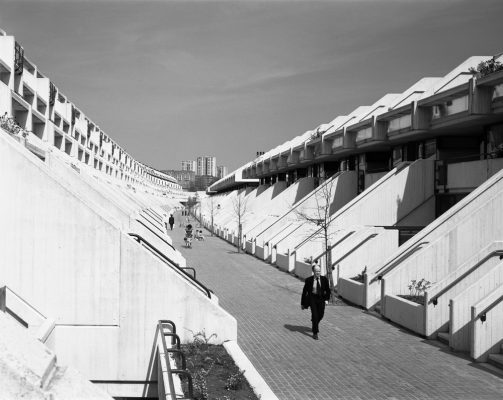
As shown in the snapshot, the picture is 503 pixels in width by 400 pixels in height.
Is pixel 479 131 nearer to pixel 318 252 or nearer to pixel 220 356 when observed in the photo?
pixel 318 252

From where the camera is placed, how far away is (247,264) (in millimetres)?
24750

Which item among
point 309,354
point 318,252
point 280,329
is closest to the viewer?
point 309,354

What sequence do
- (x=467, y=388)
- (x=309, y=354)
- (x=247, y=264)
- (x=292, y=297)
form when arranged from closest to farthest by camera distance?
1. (x=467, y=388)
2. (x=309, y=354)
3. (x=292, y=297)
4. (x=247, y=264)

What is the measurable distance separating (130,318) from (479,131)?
15936mm

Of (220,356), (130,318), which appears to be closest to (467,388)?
(220,356)

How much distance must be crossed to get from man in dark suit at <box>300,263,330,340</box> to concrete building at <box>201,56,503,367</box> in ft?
7.25

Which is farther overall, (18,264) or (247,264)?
(247,264)

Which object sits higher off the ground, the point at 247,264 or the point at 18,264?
the point at 18,264

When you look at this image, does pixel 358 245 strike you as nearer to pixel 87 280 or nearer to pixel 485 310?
pixel 485 310

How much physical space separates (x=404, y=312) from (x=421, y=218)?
8.93 meters

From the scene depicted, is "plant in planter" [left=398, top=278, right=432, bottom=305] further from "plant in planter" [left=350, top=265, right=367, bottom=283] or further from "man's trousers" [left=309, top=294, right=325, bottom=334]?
"man's trousers" [left=309, top=294, right=325, bottom=334]

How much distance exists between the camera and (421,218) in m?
20.4

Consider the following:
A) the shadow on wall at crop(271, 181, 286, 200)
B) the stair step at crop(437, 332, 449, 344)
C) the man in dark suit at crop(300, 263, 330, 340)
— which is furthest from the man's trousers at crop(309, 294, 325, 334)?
the shadow on wall at crop(271, 181, 286, 200)

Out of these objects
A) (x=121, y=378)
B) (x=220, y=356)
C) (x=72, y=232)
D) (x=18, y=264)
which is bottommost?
(x=121, y=378)
